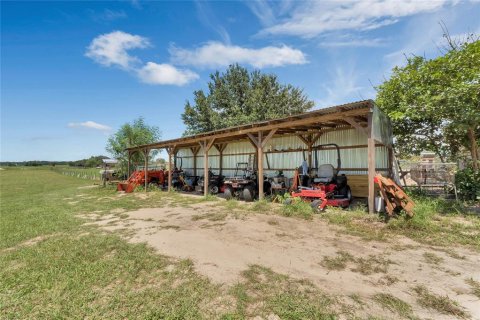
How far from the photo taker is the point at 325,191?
275 inches

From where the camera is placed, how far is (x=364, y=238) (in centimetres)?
434

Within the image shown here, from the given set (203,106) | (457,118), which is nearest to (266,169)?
A: (457,118)

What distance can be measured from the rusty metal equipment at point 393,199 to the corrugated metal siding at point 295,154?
3.12m

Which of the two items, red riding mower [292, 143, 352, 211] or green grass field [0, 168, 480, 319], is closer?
green grass field [0, 168, 480, 319]

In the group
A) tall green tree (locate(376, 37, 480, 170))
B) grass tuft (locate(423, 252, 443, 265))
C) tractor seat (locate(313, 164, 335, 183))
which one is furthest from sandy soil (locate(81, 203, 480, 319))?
tall green tree (locate(376, 37, 480, 170))

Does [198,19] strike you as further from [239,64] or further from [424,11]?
[239,64]

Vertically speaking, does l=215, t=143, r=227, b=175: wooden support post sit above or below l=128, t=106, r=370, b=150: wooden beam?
below

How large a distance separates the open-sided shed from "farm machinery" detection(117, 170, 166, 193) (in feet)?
6.91

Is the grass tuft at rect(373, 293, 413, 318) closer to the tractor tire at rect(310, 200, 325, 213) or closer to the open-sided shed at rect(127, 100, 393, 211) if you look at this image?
the open-sided shed at rect(127, 100, 393, 211)

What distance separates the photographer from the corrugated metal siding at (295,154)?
870 centimetres

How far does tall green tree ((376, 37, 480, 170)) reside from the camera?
6.50 metres

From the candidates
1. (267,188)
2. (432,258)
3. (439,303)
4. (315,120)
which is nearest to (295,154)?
(267,188)

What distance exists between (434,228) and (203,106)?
20.9 meters

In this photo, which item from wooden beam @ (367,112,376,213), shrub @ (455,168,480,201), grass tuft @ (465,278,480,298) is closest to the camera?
grass tuft @ (465,278,480,298)
